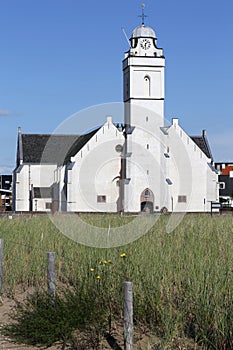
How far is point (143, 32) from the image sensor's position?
63.6 metres

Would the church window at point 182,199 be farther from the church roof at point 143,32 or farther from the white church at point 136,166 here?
the church roof at point 143,32

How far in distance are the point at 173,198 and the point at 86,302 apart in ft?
174

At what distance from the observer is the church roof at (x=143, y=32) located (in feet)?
208

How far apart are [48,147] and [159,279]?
6509 centimetres

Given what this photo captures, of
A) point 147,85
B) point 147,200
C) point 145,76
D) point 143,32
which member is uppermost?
point 143,32

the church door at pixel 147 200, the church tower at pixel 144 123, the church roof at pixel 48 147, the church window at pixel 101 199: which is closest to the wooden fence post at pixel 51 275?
the church tower at pixel 144 123

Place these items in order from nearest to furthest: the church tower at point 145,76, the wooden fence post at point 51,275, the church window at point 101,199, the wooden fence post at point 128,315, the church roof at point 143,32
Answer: the wooden fence post at point 128,315, the wooden fence post at point 51,275, the church window at point 101,199, the church tower at point 145,76, the church roof at point 143,32

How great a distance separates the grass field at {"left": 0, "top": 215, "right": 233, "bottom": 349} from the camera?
285 inches

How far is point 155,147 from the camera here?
60938 mm

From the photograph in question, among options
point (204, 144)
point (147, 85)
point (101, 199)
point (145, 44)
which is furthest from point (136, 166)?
point (204, 144)

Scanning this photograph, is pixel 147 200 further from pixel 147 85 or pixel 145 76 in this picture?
pixel 145 76

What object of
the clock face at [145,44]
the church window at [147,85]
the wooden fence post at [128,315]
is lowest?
the wooden fence post at [128,315]

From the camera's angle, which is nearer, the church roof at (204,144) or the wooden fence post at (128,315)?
the wooden fence post at (128,315)

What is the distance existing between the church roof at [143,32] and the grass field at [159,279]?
51.8 metres
